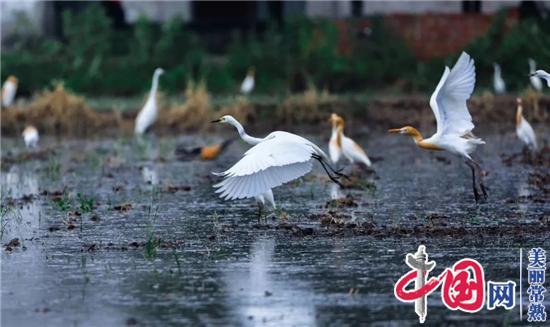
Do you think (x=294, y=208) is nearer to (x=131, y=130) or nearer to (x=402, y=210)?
(x=402, y=210)

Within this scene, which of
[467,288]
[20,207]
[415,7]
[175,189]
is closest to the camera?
[467,288]

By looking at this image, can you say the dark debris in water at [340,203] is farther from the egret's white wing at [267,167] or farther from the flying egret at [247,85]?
the flying egret at [247,85]

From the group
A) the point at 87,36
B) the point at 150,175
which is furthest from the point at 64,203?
the point at 87,36

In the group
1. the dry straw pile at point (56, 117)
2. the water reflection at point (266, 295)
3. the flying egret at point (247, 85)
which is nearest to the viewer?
the water reflection at point (266, 295)

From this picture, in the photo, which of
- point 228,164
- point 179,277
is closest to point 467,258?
point 179,277

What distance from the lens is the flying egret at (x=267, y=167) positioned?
10.8 m

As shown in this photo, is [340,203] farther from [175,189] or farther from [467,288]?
[467,288]

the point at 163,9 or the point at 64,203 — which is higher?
the point at 163,9

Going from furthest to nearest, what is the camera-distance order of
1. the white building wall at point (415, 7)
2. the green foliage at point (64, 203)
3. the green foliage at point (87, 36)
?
the white building wall at point (415, 7), the green foliage at point (87, 36), the green foliage at point (64, 203)

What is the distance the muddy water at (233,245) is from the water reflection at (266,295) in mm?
14

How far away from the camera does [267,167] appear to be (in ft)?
35.6

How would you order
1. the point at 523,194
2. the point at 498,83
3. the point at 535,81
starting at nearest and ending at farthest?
the point at 523,194 < the point at 535,81 < the point at 498,83

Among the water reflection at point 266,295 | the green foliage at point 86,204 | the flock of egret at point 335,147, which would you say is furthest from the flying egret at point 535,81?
the water reflection at point 266,295

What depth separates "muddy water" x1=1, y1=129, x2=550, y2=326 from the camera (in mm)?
8203
